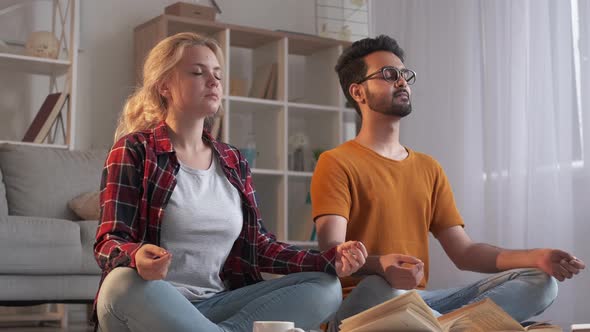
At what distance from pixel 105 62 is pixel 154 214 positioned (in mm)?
3101

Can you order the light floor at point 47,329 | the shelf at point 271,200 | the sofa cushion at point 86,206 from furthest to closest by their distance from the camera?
the shelf at point 271,200 → the sofa cushion at point 86,206 → the light floor at point 47,329

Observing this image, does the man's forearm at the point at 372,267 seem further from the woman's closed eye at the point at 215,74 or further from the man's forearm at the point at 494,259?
the woman's closed eye at the point at 215,74

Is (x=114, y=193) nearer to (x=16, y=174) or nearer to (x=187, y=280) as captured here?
(x=187, y=280)

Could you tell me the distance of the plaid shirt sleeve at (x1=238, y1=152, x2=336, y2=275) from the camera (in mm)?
1907

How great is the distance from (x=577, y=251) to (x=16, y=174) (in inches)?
96.3

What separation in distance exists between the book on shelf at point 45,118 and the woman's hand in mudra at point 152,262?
114 inches

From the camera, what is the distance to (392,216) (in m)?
2.32

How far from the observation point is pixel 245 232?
6.66 feet

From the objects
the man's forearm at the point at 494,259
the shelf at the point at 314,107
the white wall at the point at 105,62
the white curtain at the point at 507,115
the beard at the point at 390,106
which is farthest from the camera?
the shelf at the point at 314,107

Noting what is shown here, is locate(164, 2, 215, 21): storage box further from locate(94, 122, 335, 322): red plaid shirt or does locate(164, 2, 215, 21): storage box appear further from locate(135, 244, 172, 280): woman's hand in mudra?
locate(135, 244, 172, 280): woman's hand in mudra

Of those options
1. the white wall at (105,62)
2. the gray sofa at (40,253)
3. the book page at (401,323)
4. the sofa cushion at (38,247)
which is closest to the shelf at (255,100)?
the white wall at (105,62)

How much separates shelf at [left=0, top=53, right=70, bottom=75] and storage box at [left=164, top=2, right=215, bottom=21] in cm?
63

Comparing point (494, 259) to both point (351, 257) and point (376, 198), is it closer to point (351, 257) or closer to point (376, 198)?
point (376, 198)

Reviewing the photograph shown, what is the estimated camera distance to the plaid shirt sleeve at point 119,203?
1.79 metres
